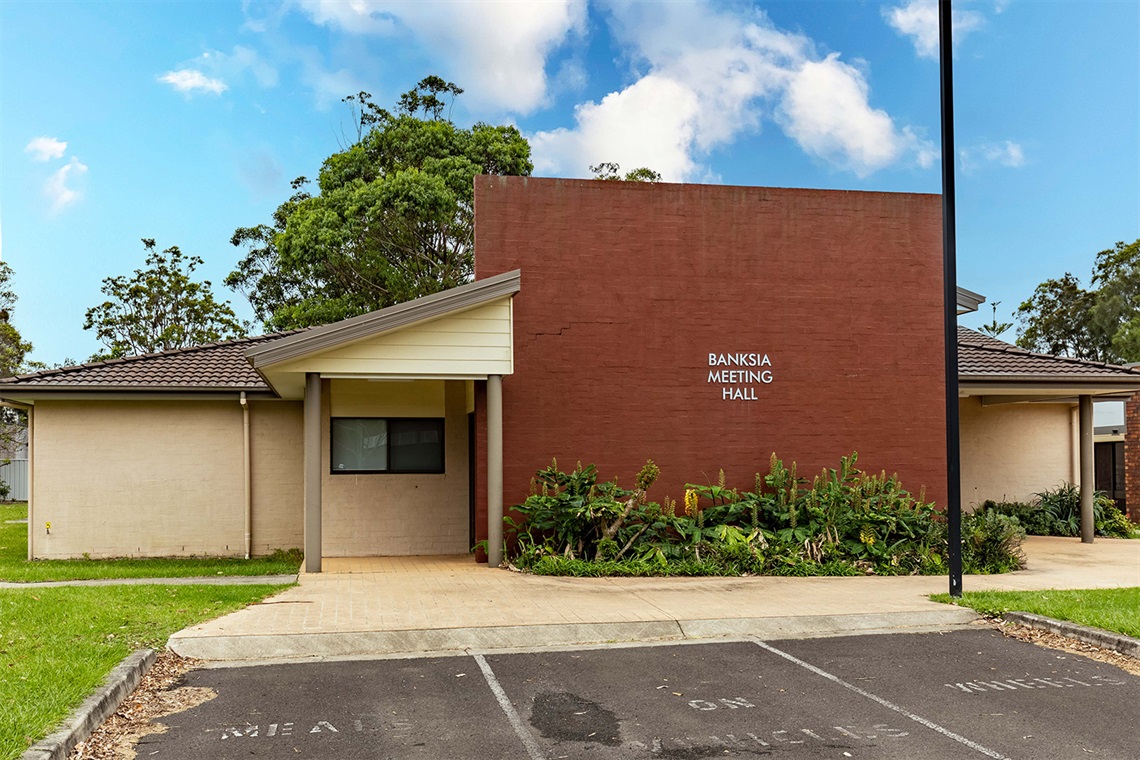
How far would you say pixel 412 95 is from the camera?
105ft

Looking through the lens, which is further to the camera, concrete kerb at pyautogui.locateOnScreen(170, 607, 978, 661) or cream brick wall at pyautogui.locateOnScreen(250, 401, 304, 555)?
cream brick wall at pyautogui.locateOnScreen(250, 401, 304, 555)

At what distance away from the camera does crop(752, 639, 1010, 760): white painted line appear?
A: 19.5 feet

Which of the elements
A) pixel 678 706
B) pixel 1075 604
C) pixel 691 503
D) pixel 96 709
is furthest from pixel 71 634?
pixel 1075 604

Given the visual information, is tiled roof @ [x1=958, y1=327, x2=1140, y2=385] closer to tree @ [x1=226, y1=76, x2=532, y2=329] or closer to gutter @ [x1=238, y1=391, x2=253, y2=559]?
gutter @ [x1=238, y1=391, x2=253, y2=559]

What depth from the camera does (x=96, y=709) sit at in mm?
6262

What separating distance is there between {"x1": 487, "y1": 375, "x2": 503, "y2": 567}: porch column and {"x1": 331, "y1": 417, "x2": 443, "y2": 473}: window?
289 centimetres

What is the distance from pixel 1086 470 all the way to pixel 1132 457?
5043 millimetres

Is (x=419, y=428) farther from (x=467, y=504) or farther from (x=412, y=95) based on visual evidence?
(x=412, y=95)

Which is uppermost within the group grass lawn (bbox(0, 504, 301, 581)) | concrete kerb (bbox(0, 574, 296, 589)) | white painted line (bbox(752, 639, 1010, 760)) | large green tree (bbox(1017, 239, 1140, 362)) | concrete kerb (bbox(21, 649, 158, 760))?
large green tree (bbox(1017, 239, 1140, 362))

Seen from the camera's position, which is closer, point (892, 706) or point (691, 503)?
point (892, 706)

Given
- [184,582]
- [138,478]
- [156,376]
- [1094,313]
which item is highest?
[1094,313]

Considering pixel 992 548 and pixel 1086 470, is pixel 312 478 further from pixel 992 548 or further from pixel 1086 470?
pixel 1086 470

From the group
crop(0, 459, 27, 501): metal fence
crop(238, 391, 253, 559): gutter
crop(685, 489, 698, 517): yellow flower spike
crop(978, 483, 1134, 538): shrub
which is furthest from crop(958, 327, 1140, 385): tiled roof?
crop(0, 459, 27, 501): metal fence

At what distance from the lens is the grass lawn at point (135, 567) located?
13750 millimetres
